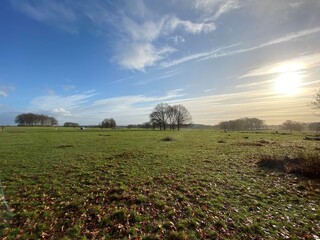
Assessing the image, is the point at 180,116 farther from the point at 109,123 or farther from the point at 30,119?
the point at 30,119

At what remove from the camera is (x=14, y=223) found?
211 inches

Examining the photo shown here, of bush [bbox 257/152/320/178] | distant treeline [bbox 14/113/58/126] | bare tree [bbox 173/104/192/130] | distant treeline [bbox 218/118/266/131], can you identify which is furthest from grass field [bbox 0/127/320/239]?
distant treeline [bbox 14/113/58/126]

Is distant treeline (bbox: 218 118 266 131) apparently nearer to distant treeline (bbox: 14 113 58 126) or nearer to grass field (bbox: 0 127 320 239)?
grass field (bbox: 0 127 320 239)

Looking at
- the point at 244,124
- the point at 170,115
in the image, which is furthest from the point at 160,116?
the point at 244,124

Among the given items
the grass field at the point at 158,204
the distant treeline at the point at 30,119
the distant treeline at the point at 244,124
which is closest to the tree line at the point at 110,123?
the distant treeline at the point at 30,119

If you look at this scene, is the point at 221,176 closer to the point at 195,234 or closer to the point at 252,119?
the point at 195,234

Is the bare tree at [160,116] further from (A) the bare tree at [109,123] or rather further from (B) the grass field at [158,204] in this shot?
(B) the grass field at [158,204]

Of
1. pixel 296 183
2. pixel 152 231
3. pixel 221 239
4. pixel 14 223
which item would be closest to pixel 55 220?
pixel 14 223

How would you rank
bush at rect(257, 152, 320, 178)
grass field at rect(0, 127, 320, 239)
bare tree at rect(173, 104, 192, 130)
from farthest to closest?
bare tree at rect(173, 104, 192, 130) → bush at rect(257, 152, 320, 178) → grass field at rect(0, 127, 320, 239)

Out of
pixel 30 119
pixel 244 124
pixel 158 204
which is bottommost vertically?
pixel 158 204

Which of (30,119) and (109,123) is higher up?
(30,119)

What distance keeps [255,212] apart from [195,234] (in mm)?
2544

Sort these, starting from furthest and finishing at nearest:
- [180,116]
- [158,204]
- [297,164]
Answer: [180,116] → [297,164] → [158,204]

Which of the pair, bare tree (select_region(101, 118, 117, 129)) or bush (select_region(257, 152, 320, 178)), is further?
bare tree (select_region(101, 118, 117, 129))
